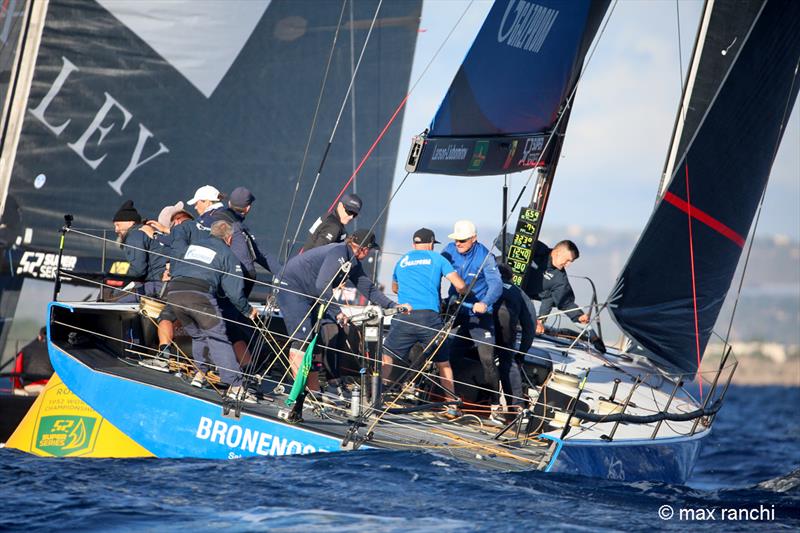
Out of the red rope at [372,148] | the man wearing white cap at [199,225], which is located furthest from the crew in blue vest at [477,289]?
the red rope at [372,148]

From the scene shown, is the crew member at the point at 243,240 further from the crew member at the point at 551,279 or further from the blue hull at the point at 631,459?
the crew member at the point at 551,279

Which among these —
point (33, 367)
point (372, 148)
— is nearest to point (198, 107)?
point (372, 148)

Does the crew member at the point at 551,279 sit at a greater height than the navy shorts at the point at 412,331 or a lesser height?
greater

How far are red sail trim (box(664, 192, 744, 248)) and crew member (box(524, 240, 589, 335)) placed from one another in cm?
119

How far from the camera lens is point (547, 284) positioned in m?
9.27

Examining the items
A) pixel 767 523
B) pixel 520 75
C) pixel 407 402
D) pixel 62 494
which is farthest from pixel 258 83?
pixel 767 523

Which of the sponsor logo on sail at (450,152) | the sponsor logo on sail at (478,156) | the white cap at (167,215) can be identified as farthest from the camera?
the white cap at (167,215)

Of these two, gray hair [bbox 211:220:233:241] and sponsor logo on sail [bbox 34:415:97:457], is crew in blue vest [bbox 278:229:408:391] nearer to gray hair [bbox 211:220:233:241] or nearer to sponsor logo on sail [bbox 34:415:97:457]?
gray hair [bbox 211:220:233:241]

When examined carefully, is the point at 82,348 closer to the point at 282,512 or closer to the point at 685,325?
the point at 282,512

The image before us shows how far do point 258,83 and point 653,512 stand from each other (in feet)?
23.3

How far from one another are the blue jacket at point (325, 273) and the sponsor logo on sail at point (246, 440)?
3.79ft

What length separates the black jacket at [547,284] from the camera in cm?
922

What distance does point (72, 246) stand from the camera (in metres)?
10.5

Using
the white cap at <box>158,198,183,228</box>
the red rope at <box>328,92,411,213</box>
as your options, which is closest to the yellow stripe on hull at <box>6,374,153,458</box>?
the white cap at <box>158,198,183,228</box>
